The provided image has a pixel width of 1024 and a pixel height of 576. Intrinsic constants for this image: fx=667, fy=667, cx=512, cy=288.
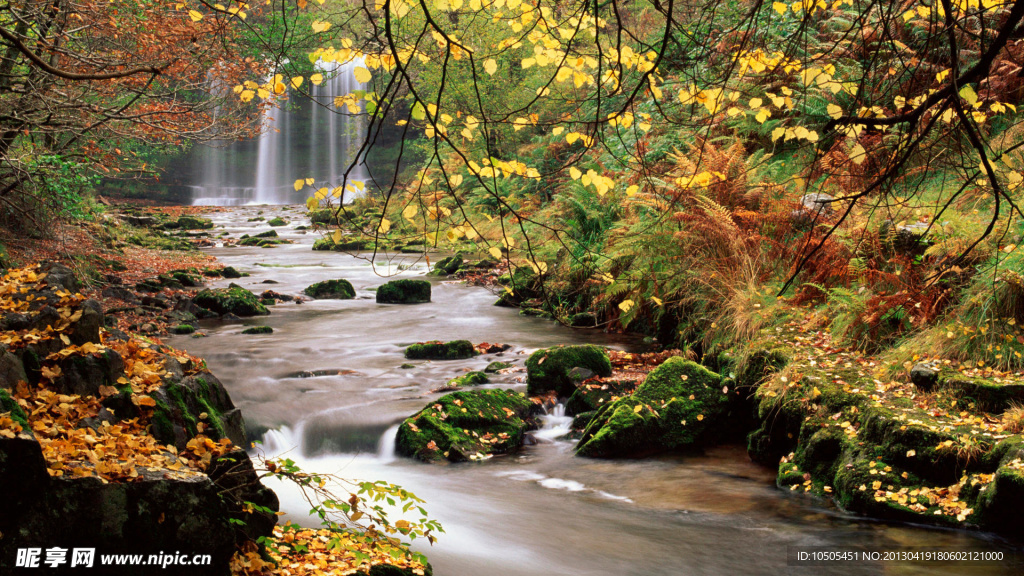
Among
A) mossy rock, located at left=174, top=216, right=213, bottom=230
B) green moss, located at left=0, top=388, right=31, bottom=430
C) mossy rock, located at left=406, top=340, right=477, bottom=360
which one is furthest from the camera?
mossy rock, located at left=174, top=216, right=213, bottom=230

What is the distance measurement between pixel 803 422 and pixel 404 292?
31.1 ft

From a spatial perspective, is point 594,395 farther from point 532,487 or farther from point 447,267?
point 447,267

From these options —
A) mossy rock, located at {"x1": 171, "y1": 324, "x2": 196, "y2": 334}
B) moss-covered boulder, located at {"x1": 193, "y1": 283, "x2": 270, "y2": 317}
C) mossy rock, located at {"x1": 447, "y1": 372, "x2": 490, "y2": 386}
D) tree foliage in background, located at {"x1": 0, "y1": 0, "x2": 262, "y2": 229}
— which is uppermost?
tree foliage in background, located at {"x1": 0, "y1": 0, "x2": 262, "y2": 229}

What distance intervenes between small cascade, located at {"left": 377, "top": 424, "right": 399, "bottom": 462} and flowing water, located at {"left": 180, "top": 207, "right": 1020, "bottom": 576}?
0.6 inches

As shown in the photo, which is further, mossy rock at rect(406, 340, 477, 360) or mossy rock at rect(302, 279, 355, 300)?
mossy rock at rect(302, 279, 355, 300)

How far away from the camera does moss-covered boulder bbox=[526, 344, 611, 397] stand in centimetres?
734

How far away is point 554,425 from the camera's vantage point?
6789 millimetres

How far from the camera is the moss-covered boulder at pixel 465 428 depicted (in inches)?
242

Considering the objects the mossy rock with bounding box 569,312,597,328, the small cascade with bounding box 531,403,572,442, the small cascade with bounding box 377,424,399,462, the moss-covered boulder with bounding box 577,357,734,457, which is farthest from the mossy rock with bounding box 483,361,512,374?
the mossy rock with bounding box 569,312,597,328

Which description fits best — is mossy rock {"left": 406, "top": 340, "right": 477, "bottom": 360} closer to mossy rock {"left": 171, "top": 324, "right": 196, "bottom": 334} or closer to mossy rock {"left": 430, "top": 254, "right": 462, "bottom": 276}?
mossy rock {"left": 171, "top": 324, "right": 196, "bottom": 334}

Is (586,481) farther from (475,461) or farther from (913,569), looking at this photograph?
(913,569)

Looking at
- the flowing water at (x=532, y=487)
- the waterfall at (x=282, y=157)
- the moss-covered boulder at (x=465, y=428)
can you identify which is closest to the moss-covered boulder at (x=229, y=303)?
the flowing water at (x=532, y=487)

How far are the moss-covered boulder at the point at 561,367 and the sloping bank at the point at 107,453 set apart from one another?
3.59 meters

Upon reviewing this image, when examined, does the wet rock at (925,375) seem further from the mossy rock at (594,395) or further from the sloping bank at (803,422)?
the mossy rock at (594,395)
